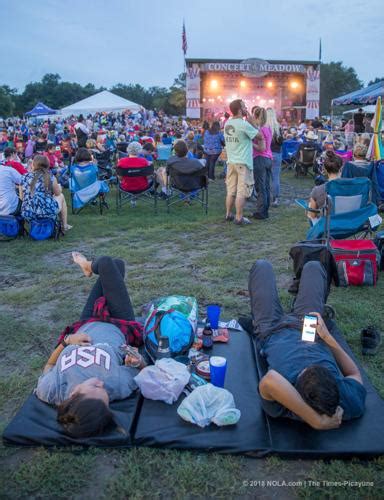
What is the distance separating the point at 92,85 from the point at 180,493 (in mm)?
75935

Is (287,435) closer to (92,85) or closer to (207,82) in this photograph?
(207,82)

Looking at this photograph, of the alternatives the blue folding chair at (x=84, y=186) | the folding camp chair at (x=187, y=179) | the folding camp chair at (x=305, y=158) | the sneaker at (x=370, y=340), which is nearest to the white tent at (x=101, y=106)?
the folding camp chair at (x=305, y=158)

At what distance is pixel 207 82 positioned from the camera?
82.7 ft

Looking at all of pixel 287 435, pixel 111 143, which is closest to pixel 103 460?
pixel 287 435

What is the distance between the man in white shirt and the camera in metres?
6.21

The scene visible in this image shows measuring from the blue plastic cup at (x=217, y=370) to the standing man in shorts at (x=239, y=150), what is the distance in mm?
4279

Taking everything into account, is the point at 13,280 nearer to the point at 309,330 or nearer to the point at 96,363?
the point at 96,363

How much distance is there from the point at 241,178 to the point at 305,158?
5.19m

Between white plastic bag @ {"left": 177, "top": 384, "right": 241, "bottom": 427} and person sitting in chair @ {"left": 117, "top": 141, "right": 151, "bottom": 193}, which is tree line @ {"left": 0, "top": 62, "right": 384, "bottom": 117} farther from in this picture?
white plastic bag @ {"left": 177, "top": 384, "right": 241, "bottom": 427}

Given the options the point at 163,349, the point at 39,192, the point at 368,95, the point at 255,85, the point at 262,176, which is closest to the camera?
the point at 163,349

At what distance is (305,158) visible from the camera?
37.0 ft

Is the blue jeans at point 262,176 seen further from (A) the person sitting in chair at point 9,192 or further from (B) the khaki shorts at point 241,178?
(A) the person sitting in chair at point 9,192

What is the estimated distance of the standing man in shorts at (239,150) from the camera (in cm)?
643

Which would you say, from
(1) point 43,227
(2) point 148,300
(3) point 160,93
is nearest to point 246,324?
(2) point 148,300
